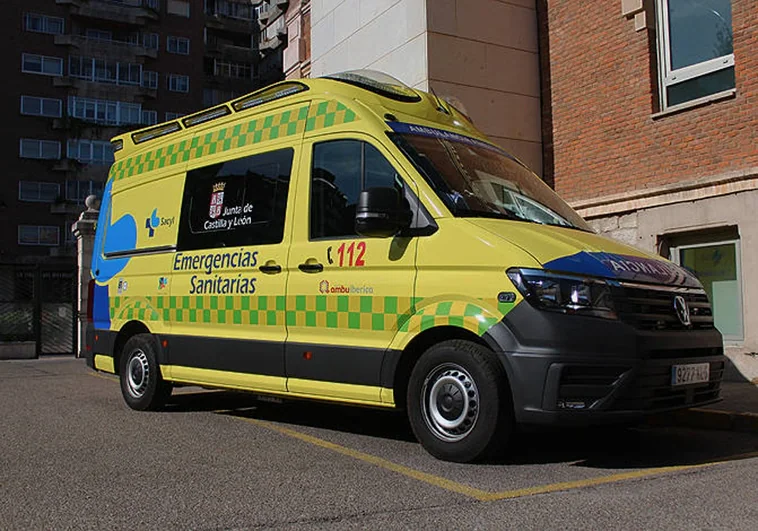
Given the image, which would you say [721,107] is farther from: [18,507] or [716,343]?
[18,507]

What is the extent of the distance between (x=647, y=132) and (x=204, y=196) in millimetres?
6383

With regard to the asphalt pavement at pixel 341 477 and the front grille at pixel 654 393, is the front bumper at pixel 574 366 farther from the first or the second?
the asphalt pavement at pixel 341 477

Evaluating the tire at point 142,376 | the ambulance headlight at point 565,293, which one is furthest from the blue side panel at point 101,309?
the ambulance headlight at point 565,293

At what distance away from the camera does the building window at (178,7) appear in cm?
5903

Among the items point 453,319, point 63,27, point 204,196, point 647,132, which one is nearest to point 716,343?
point 453,319

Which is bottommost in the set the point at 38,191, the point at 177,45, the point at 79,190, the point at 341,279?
the point at 341,279

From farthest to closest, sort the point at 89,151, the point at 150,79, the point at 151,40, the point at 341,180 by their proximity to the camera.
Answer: the point at 151,40
the point at 150,79
the point at 89,151
the point at 341,180

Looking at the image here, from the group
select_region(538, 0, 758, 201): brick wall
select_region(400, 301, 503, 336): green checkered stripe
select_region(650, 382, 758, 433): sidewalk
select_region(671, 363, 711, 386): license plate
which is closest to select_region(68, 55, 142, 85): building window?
select_region(538, 0, 758, 201): brick wall

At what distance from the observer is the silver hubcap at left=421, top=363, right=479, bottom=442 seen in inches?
199

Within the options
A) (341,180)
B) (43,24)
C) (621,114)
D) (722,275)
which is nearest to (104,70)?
(43,24)

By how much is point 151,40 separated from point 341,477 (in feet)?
192

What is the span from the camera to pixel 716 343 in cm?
567

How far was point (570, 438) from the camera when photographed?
6324 millimetres

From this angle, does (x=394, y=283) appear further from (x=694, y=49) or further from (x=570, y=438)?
(x=694, y=49)
